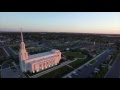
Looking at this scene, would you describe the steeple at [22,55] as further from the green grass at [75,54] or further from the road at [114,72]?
the road at [114,72]

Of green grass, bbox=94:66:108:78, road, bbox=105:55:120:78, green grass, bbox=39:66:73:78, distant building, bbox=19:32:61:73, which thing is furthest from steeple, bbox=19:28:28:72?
road, bbox=105:55:120:78

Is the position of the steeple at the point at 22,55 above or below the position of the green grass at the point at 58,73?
above

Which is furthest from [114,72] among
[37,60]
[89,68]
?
[37,60]

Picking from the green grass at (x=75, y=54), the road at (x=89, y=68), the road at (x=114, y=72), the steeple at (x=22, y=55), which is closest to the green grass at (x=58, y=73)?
the road at (x=89, y=68)

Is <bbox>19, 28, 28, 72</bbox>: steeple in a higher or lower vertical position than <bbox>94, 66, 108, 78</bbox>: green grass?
higher

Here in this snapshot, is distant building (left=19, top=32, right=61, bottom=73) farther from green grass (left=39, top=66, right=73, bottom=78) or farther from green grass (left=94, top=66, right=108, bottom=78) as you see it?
green grass (left=94, top=66, right=108, bottom=78)
